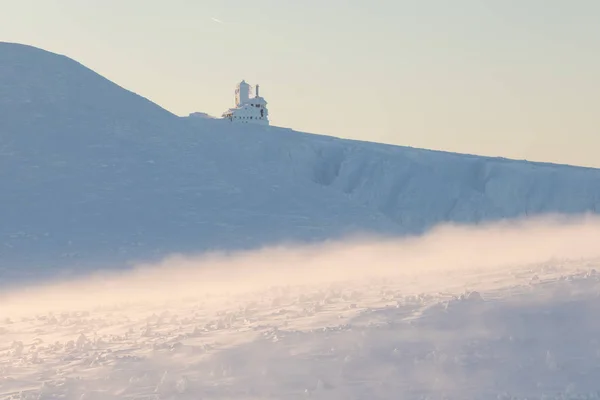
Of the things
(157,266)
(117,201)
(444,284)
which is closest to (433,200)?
(117,201)

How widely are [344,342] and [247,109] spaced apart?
303 ft

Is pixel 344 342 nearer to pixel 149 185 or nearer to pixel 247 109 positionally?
pixel 149 185

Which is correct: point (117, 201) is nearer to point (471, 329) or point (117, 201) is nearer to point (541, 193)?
point (471, 329)

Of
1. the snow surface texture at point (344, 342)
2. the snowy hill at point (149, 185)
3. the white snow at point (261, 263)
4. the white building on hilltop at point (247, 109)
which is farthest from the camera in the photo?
the white building on hilltop at point (247, 109)

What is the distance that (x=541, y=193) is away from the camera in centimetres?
7000

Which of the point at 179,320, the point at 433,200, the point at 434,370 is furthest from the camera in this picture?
the point at 433,200

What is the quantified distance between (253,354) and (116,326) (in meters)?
6.06

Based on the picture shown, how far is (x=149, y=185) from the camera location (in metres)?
46.3

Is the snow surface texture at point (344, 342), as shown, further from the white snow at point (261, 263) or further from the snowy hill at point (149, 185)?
the snowy hill at point (149, 185)

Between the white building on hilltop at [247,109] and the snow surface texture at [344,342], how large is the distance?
270 ft

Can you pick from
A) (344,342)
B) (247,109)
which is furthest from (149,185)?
(247,109)

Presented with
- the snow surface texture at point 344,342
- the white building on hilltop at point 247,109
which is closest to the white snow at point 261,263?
the snow surface texture at point 344,342

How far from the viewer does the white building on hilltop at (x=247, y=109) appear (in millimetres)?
104250

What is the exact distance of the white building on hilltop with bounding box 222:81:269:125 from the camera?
4104 inches
